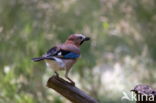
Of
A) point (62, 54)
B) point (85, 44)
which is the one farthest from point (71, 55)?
point (85, 44)

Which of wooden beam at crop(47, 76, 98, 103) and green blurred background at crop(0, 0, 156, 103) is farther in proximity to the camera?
green blurred background at crop(0, 0, 156, 103)

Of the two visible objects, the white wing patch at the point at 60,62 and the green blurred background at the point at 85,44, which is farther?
the green blurred background at the point at 85,44

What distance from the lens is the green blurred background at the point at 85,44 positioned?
72.6 inches

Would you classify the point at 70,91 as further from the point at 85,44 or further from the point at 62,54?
the point at 85,44

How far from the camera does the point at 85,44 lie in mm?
1912

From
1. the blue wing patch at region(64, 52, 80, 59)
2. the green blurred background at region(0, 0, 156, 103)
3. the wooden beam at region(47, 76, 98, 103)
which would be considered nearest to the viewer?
the wooden beam at region(47, 76, 98, 103)

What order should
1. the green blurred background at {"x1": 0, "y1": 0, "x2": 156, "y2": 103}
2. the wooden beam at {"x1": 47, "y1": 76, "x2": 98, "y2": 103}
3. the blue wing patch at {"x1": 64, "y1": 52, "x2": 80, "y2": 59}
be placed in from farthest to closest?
the green blurred background at {"x1": 0, "y1": 0, "x2": 156, "y2": 103} < the blue wing patch at {"x1": 64, "y1": 52, "x2": 80, "y2": 59} < the wooden beam at {"x1": 47, "y1": 76, "x2": 98, "y2": 103}

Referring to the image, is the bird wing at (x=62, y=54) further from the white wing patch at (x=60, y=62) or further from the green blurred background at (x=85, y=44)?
the green blurred background at (x=85, y=44)

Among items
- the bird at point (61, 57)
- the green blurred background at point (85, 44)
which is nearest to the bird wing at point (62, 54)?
the bird at point (61, 57)

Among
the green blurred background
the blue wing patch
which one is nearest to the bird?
the blue wing patch

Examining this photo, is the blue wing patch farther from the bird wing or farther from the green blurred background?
the green blurred background

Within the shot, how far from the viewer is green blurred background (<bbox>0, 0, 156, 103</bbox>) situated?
72.6 inches

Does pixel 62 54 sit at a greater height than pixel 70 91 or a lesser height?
greater

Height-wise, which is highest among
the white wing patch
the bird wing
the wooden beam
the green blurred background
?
the green blurred background
